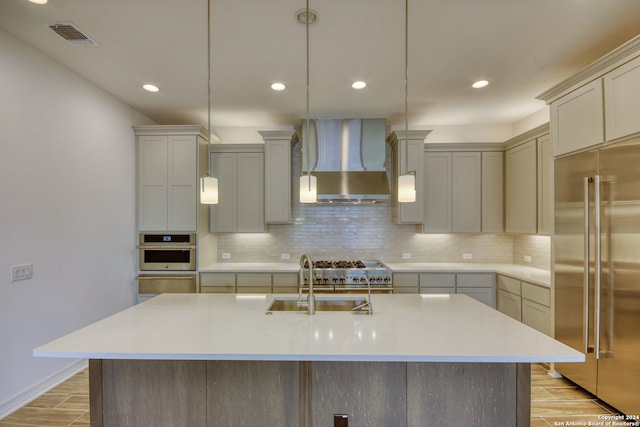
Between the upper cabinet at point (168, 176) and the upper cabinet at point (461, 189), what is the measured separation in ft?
9.84

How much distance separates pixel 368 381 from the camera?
1604 millimetres

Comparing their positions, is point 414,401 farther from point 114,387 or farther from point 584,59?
point 584,59

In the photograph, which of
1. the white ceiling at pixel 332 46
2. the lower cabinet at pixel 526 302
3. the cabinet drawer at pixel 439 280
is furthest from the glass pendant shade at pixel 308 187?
the lower cabinet at pixel 526 302

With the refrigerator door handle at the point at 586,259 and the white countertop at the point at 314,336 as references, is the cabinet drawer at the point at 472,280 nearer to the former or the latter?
the refrigerator door handle at the point at 586,259

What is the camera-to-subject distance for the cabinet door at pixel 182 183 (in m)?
3.81

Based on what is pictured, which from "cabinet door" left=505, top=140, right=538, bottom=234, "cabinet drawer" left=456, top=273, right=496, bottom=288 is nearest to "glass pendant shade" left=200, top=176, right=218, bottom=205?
"cabinet drawer" left=456, top=273, right=496, bottom=288

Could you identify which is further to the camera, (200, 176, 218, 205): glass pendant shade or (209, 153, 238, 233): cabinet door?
(209, 153, 238, 233): cabinet door

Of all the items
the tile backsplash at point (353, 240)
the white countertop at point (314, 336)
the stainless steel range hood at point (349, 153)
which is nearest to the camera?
the white countertop at point (314, 336)

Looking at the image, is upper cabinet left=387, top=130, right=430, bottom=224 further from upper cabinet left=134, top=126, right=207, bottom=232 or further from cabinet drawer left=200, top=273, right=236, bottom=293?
upper cabinet left=134, top=126, right=207, bottom=232

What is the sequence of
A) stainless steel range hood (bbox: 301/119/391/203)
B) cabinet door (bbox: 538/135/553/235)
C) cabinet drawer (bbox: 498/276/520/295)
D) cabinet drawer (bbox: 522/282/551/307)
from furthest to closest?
stainless steel range hood (bbox: 301/119/391/203) < cabinet drawer (bbox: 498/276/520/295) < cabinet door (bbox: 538/135/553/235) < cabinet drawer (bbox: 522/282/551/307)

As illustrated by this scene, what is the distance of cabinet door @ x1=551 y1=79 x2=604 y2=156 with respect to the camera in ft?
7.78

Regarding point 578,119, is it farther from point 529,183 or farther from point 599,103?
point 529,183

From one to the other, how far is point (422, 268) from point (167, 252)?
3151mm

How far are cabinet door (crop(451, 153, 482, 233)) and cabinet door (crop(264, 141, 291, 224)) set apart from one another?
87.1 inches
